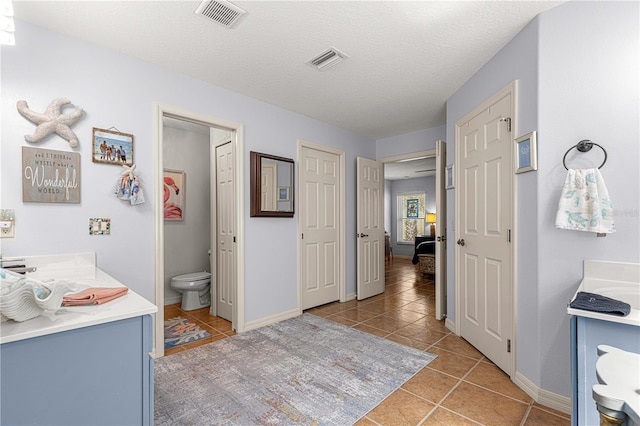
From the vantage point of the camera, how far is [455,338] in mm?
3084

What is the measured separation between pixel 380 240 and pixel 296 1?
3740 millimetres

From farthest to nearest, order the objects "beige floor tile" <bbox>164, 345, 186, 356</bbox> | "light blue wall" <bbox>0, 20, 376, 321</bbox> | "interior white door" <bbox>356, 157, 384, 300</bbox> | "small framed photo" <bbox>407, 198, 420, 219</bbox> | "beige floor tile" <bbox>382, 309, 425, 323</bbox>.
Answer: "small framed photo" <bbox>407, 198, 420, 219</bbox> < "interior white door" <bbox>356, 157, 384, 300</bbox> < "beige floor tile" <bbox>382, 309, 425, 323</bbox> < "beige floor tile" <bbox>164, 345, 186, 356</bbox> < "light blue wall" <bbox>0, 20, 376, 321</bbox>

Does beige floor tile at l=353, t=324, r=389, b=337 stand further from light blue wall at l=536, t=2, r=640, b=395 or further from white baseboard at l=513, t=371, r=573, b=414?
light blue wall at l=536, t=2, r=640, b=395

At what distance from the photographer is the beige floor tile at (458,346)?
2715 mm

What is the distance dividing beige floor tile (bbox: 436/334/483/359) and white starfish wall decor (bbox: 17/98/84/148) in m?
3.51

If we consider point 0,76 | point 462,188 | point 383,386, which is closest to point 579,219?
point 462,188

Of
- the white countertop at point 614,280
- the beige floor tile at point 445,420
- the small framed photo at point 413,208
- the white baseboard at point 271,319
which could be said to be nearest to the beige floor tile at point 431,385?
the beige floor tile at point 445,420

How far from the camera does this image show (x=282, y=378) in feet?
7.54

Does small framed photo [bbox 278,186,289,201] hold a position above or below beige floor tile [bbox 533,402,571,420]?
above

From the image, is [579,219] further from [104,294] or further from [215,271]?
[215,271]

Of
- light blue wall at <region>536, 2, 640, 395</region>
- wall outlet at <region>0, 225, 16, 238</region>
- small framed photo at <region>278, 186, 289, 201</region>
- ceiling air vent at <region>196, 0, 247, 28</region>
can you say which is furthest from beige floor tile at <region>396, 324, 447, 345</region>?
wall outlet at <region>0, 225, 16, 238</region>

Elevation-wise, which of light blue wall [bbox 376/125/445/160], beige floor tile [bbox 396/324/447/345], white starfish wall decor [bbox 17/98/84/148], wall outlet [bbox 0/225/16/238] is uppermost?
light blue wall [bbox 376/125/445/160]

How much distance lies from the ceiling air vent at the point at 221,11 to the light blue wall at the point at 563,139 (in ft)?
6.40

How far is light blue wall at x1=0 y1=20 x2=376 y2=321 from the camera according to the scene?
1985 mm
